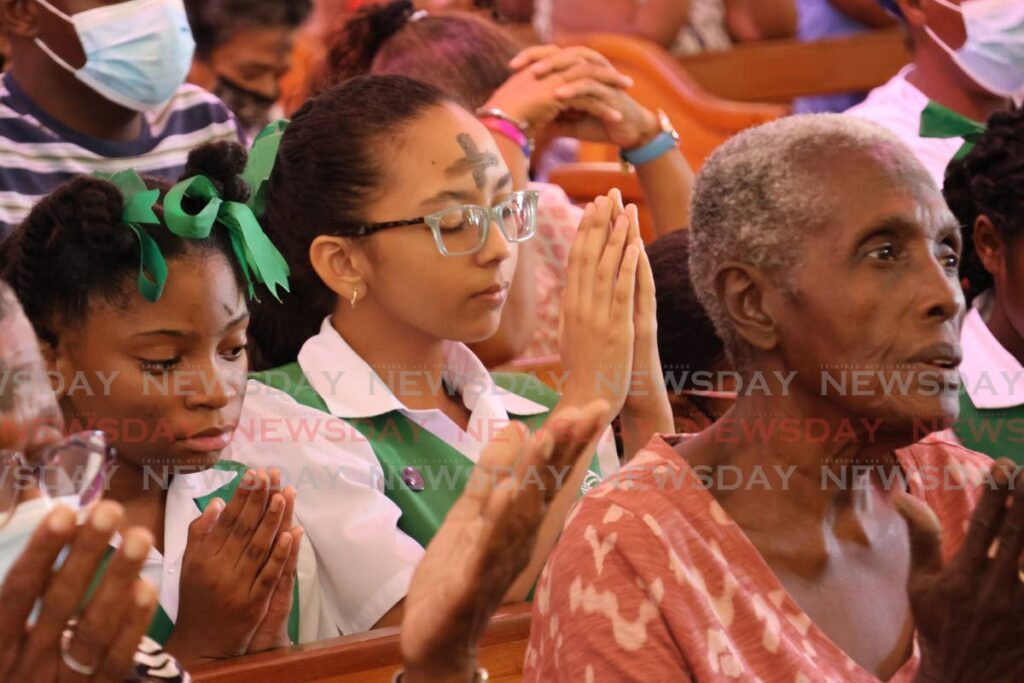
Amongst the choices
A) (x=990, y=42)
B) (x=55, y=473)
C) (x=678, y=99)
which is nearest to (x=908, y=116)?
(x=990, y=42)

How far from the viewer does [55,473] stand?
54.1 inches

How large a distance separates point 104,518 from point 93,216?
919mm

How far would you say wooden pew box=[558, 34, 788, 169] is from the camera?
4.09 meters

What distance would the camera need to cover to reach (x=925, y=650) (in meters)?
1.49

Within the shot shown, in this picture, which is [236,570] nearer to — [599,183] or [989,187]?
[989,187]

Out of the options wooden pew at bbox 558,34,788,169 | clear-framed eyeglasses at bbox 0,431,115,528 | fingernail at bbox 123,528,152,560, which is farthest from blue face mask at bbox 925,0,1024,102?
fingernail at bbox 123,528,152,560

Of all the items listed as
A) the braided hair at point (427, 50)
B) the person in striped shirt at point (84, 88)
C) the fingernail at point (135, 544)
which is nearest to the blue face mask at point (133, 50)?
the person in striped shirt at point (84, 88)

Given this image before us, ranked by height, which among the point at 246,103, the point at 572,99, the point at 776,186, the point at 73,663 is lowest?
the point at 246,103

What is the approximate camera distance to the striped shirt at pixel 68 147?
2.75 metres

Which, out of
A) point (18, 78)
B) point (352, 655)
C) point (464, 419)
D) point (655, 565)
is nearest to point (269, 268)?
point (464, 419)

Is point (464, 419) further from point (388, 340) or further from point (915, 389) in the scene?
point (915, 389)

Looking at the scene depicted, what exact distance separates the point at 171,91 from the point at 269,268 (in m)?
1.03

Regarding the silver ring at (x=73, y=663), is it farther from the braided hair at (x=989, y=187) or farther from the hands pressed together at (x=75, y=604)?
the braided hair at (x=989, y=187)

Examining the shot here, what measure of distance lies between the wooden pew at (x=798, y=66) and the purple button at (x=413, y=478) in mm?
2631
